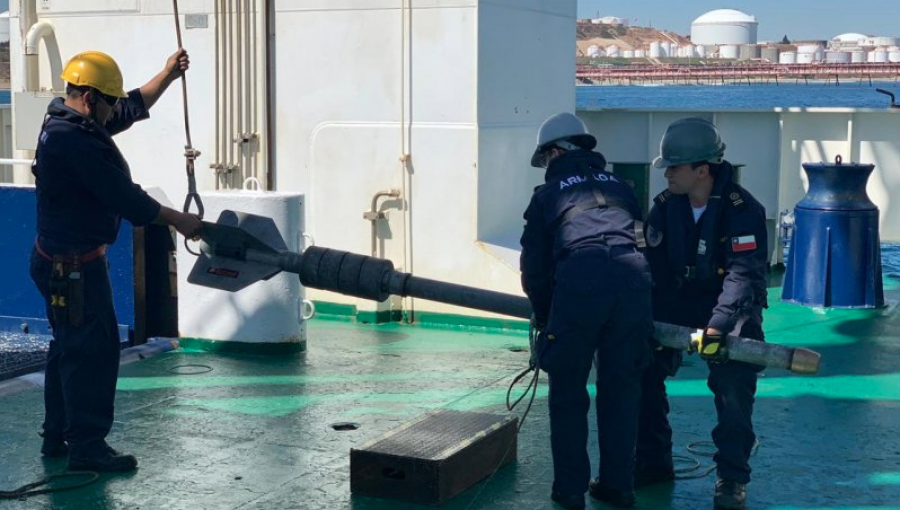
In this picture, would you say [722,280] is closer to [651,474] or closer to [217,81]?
[651,474]

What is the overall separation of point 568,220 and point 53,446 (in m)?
2.91

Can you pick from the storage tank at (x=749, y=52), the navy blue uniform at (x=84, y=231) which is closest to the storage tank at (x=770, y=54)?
the storage tank at (x=749, y=52)

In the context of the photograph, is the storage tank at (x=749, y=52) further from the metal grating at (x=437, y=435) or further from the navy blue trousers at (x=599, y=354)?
the navy blue trousers at (x=599, y=354)

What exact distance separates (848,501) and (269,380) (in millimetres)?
3873

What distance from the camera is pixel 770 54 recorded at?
511 feet

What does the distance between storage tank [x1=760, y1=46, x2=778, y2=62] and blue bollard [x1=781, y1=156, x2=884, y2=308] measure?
149430mm

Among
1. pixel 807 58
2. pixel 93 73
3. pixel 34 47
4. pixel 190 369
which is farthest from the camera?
pixel 807 58

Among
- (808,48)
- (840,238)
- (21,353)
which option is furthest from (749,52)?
(21,353)

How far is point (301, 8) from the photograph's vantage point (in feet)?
32.4

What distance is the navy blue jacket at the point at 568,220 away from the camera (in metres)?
5.08

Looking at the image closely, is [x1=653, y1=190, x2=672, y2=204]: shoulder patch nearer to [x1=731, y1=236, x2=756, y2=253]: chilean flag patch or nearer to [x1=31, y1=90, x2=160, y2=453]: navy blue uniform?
[x1=731, y1=236, x2=756, y2=253]: chilean flag patch

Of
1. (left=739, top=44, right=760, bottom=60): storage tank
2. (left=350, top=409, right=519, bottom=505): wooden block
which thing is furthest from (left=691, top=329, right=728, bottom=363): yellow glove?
(left=739, top=44, right=760, bottom=60): storage tank

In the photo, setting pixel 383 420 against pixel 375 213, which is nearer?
pixel 383 420

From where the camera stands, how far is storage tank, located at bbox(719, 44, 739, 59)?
6093 inches
